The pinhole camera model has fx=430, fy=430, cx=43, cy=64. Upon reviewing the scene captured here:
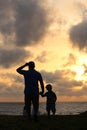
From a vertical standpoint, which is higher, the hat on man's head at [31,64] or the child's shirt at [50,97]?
the hat on man's head at [31,64]

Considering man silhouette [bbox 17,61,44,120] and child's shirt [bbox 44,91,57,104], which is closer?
man silhouette [bbox 17,61,44,120]

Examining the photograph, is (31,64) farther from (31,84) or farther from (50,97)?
(50,97)

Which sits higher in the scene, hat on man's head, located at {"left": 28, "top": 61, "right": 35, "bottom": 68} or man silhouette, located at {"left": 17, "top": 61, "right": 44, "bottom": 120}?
hat on man's head, located at {"left": 28, "top": 61, "right": 35, "bottom": 68}

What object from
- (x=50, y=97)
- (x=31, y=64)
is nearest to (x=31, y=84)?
(x=31, y=64)

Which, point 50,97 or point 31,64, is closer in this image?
point 31,64

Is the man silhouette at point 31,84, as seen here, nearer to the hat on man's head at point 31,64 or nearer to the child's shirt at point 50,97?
the hat on man's head at point 31,64

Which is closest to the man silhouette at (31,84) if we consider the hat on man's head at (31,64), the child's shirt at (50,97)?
the hat on man's head at (31,64)

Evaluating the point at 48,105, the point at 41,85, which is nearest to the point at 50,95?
the point at 48,105

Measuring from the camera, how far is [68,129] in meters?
16.1

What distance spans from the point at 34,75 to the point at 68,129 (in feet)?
10.5

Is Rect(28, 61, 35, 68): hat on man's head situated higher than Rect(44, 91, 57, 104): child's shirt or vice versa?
Rect(28, 61, 35, 68): hat on man's head

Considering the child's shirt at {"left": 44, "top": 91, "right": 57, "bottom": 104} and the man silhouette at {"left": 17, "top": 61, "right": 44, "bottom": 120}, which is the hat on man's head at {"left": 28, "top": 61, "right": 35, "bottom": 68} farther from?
the child's shirt at {"left": 44, "top": 91, "right": 57, "bottom": 104}

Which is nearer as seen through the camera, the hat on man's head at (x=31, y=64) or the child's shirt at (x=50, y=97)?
the hat on man's head at (x=31, y=64)

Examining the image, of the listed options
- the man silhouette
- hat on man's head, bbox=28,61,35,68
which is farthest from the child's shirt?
hat on man's head, bbox=28,61,35,68
